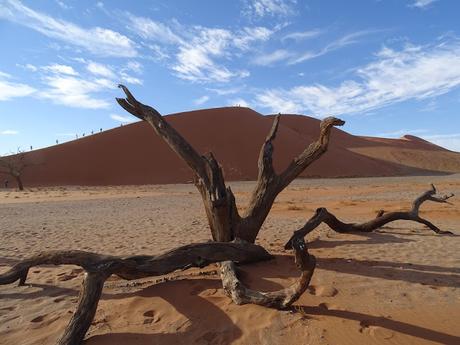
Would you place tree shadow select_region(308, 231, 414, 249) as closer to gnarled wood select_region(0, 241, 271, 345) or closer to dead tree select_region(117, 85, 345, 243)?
dead tree select_region(117, 85, 345, 243)

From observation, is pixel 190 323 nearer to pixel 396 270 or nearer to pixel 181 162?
pixel 396 270

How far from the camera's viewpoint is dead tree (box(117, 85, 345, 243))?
18.0 ft

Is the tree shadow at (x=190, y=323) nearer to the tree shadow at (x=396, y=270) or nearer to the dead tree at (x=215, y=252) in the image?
the dead tree at (x=215, y=252)

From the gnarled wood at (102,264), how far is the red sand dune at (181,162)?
33.3 m

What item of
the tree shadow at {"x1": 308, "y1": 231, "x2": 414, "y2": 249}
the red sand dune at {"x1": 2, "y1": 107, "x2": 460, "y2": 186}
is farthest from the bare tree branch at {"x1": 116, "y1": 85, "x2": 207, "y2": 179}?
the red sand dune at {"x1": 2, "y1": 107, "x2": 460, "y2": 186}

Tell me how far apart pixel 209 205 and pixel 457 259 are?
370 cm

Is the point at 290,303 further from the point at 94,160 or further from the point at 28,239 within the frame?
the point at 94,160

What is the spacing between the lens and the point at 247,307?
4133 millimetres

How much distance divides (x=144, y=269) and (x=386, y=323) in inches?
91.5

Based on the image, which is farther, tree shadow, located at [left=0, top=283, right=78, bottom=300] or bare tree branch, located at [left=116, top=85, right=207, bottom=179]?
bare tree branch, located at [left=116, top=85, right=207, bottom=179]

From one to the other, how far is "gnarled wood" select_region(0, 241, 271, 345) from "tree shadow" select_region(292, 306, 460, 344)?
42.6 inches

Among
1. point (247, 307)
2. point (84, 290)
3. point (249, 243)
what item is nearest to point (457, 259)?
point (249, 243)

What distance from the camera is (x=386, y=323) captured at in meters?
3.80

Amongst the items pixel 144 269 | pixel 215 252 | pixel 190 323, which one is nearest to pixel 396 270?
pixel 215 252
